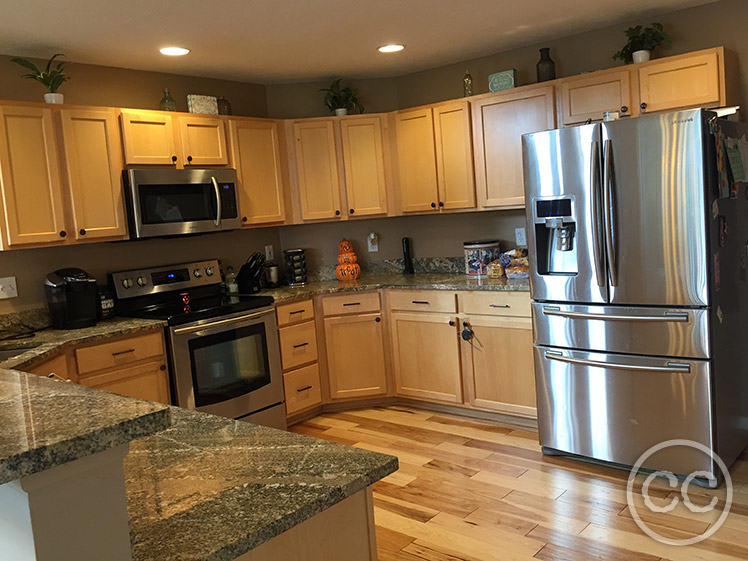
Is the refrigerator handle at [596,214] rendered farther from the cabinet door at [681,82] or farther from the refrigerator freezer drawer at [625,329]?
the cabinet door at [681,82]

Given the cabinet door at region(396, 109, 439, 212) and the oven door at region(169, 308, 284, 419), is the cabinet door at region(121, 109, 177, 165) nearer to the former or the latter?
the oven door at region(169, 308, 284, 419)

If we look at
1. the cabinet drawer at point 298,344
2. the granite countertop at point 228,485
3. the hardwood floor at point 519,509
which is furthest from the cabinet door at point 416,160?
the granite countertop at point 228,485

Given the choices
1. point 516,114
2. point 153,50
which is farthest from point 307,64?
point 516,114

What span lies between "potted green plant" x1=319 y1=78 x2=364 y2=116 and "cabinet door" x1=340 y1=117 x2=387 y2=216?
13 cm

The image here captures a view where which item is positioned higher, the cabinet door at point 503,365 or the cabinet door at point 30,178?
the cabinet door at point 30,178

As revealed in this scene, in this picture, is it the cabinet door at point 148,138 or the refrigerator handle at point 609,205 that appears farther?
the cabinet door at point 148,138

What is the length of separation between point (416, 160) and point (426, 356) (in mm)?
1325

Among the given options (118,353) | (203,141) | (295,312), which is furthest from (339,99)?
(118,353)

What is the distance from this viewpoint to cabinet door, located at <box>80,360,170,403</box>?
335 centimetres

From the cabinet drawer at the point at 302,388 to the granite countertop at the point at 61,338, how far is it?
1.03m

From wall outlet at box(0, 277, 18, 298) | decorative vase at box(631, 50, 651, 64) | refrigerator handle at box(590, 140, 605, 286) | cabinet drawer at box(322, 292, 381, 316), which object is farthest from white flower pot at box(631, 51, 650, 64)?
wall outlet at box(0, 277, 18, 298)

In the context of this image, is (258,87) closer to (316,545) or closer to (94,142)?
(94,142)

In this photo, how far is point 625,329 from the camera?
312 centimetres

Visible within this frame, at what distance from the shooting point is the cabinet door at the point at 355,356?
4.50 meters
